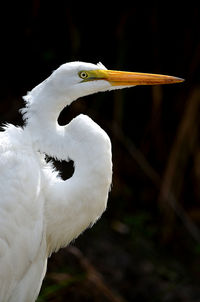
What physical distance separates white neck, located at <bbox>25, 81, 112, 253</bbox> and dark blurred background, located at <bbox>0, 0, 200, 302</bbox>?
1806 millimetres

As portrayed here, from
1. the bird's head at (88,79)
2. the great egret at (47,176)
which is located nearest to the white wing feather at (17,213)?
the great egret at (47,176)

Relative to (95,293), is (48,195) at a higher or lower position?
higher

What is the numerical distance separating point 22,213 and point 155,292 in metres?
1.99

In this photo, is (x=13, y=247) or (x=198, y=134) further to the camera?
(x=198, y=134)

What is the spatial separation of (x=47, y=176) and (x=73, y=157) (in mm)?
190

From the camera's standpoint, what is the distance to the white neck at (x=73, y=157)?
7.38ft

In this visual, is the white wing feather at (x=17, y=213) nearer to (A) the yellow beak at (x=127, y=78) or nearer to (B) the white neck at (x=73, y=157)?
(B) the white neck at (x=73, y=157)

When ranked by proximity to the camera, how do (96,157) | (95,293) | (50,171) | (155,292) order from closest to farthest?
(96,157), (50,171), (95,293), (155,292)

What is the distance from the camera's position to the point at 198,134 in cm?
461

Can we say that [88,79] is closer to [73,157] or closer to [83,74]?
[83,74]

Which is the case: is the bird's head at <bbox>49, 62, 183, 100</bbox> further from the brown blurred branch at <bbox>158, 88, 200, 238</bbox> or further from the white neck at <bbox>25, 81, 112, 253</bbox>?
the brown blurred branch at <bbox>158, 88, 200, 238</bbox>

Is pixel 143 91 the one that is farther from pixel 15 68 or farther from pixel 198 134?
pixel 15 68

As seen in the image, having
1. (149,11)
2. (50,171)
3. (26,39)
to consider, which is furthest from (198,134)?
(50,171)

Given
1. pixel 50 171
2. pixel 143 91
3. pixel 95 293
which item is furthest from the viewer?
pixel 143 91
